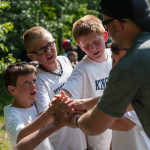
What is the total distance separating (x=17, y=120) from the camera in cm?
278

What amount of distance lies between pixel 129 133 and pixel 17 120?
1.13 m

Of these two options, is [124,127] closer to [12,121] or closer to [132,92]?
[132,92]

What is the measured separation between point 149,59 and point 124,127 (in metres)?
1.01

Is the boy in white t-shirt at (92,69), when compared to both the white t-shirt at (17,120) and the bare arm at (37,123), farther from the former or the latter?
the white t-shirt at (17,120)

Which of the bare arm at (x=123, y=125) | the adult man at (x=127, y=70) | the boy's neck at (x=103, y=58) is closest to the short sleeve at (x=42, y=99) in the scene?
the boy's neck at (x=103, y=58)

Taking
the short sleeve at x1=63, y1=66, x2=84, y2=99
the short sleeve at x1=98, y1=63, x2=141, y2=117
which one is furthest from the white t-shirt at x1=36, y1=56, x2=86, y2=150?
the short sleeve at x1=98, y1=63, x2=141, y2=117

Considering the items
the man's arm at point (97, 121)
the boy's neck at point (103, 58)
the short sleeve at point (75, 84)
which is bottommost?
the short sleeve at point (75, 84)

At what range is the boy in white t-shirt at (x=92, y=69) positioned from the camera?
3.13 metres

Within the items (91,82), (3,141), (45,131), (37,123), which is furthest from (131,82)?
(3,141)

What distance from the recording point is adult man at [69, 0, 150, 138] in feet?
5.45

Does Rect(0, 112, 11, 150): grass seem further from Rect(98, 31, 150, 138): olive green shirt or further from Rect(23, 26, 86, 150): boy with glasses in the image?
Rect(98, 31, 150, 138): olive green shirt

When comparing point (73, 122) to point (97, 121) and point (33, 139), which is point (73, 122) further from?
point (97, 121)

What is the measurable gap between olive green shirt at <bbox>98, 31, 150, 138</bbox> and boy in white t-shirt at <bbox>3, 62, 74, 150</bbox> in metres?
0.90

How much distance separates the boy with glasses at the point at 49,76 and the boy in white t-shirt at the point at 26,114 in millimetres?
111
